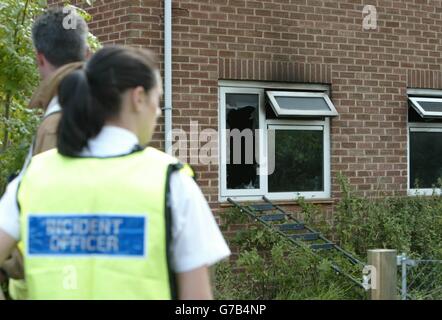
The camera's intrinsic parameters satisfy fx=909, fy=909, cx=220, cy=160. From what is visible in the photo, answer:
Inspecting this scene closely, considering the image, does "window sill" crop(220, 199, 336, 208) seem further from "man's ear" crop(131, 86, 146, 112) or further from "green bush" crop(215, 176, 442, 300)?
"man's ear" crop(131, 86, 146, 112)

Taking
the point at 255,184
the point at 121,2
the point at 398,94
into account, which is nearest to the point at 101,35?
the point at 121,2

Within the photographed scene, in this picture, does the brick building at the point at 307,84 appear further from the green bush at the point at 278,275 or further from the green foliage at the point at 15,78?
the green foliage at the point at 15,78

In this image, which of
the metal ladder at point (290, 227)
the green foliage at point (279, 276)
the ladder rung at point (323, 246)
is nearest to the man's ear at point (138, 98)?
the green foliage at point (279, 276)

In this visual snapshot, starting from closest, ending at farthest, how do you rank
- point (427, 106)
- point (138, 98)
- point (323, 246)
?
1. point (138, 98)
2. point (323, 246)
3. point (427, 106)

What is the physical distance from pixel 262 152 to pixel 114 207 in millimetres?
6526

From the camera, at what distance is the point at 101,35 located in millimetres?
8445

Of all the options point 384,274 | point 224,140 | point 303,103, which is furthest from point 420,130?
point 384,274

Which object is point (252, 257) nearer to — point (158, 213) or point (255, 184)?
point (255, 184)

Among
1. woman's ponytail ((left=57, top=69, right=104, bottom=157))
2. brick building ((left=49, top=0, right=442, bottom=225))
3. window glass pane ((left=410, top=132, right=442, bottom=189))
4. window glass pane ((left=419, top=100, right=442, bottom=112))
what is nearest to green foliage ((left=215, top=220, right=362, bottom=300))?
brick building ((left=49, top=0, right=442, bottom=225))

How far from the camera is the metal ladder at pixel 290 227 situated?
27.2ft

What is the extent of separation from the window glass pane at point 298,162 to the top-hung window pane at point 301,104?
0.30m

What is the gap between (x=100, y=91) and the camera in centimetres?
245

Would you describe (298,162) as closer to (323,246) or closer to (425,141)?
(323,246)

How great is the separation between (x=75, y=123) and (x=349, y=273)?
5819 mm
